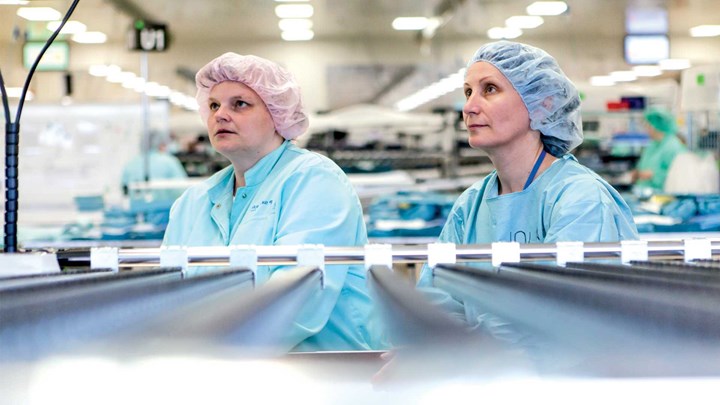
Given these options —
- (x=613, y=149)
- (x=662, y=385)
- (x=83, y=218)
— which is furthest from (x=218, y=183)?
(x=613, y=149)

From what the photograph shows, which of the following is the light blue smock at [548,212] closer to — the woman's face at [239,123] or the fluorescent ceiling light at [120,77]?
the woman's face at [239,123]

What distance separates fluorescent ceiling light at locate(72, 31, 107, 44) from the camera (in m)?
7.72

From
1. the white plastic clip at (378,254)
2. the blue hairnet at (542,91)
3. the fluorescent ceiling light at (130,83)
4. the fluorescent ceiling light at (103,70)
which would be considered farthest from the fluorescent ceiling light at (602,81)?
the white plastic clip at (378,254)

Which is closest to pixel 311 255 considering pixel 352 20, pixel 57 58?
pixel 352 20

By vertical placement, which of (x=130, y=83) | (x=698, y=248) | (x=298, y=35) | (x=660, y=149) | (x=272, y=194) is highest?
(x=298, y=35)

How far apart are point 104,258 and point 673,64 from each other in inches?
278

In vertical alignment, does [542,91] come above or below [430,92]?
below

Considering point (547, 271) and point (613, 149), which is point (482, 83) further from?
point (613, 149)

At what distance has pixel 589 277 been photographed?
877mm

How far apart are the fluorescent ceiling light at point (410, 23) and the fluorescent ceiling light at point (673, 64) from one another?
208cm

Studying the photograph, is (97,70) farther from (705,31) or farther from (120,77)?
(705,31)

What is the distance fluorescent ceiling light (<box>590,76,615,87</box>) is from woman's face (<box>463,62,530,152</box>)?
18.7 feet

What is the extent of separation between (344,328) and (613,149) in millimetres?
5742

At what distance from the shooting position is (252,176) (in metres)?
2.10
